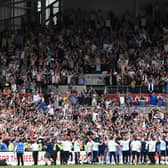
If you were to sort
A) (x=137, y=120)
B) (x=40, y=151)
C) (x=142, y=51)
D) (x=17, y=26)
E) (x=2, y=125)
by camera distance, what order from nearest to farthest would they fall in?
(x=40, y=151) → (x=2, y=125) → (x=137, y=120) → (x=142, y=51) → (x=17, y=26)

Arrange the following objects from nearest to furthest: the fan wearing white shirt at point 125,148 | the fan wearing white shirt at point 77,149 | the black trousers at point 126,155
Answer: the fan wearing white shirt at point 77,149, the fan wearing white shirt at point 125,148, the black trousers at point 126,155

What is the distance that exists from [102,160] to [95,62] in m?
10.6

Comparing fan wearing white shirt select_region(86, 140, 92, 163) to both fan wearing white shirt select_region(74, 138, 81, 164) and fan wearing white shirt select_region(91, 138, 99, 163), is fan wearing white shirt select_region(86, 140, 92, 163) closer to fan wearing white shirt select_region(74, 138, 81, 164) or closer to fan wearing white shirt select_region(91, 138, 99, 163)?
fan wearing white shirt select_region(91, 138, 99, 163)

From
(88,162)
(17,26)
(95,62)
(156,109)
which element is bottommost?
(88,162)

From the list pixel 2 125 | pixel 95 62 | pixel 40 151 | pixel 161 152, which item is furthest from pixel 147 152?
pixel 95 62

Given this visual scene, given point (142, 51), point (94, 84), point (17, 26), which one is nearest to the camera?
point (94, 84)

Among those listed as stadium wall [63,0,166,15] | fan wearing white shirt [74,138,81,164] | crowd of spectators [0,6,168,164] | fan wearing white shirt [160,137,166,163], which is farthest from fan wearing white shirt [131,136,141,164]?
stadium wall [63,0,166,15]

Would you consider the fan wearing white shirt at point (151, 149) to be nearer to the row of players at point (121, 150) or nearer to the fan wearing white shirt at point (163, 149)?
the row of players at point (121, 150)

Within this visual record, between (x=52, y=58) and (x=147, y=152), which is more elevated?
(x=52, y=58)

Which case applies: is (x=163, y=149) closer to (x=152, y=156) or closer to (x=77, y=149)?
(x=152, y=156)

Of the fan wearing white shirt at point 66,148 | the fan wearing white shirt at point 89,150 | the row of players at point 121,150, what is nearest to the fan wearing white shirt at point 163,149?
the row of players at point 121,150

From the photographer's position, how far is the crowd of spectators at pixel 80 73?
34.2 m

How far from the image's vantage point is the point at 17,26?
46.8 meters

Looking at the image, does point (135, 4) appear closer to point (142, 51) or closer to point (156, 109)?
point (142, 51)
